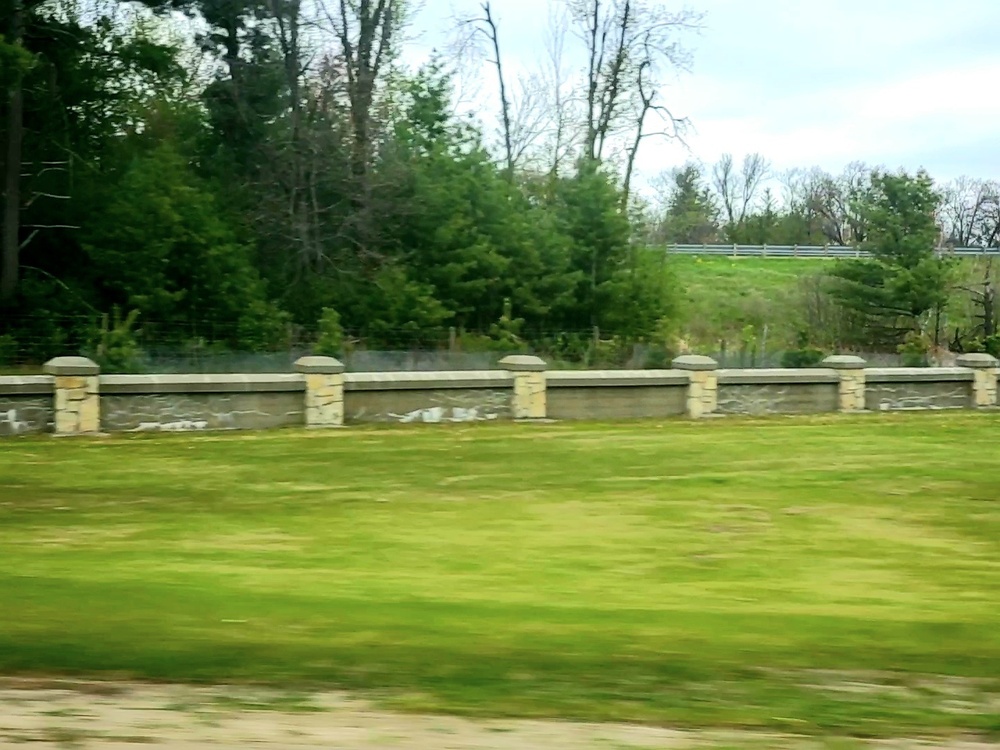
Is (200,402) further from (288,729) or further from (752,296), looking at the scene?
(752,296)

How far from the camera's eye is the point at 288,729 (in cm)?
527

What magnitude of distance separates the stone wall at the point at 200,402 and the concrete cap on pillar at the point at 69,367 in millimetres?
456

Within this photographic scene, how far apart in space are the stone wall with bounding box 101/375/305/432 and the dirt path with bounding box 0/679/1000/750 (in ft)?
46.3

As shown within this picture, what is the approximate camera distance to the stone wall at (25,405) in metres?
18.5

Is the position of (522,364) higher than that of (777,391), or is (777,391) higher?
(522,364)

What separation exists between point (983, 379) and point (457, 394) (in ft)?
41.0

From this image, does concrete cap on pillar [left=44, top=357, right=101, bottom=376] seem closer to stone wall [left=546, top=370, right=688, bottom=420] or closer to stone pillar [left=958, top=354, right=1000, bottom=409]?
stone wall [left=546, top=370, right=688, bottom=420]

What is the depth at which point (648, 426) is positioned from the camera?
71.6 ft

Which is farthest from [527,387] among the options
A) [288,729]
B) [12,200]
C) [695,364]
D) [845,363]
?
[288,729]

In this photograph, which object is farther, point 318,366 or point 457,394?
point 457,394

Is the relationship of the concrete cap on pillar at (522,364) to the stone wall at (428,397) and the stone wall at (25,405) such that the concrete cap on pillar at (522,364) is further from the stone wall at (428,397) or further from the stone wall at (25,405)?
the stone wall at (25,405)

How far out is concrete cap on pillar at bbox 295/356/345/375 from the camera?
2038 centimetres

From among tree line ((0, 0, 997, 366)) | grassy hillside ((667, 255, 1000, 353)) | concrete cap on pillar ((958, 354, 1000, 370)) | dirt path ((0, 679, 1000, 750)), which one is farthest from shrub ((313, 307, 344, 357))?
dirt path ((0, 679, 1000, 750))

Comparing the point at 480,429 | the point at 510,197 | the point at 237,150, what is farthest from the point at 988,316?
the point at 480,429
